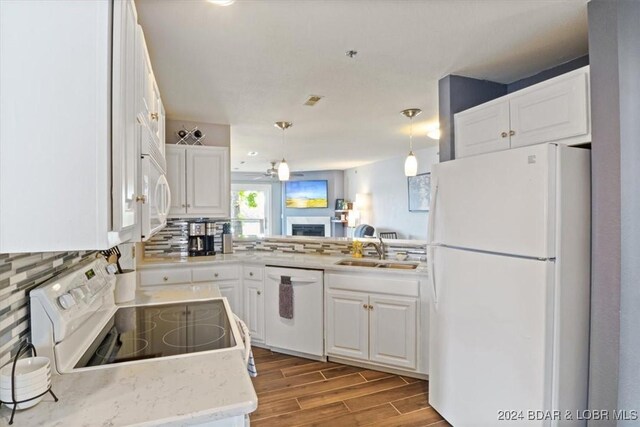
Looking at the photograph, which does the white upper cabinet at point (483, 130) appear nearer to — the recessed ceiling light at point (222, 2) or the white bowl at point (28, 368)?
the recessed ceiling light at point (222, 2)

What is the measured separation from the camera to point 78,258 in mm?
1504

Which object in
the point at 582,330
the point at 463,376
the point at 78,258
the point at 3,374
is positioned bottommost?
the point at 463,376

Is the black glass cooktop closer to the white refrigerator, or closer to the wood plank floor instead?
the wood plank floor

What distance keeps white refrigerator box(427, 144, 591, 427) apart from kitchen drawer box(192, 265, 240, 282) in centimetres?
212

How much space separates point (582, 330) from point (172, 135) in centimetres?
378

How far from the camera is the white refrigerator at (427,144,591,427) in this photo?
1.62 metres

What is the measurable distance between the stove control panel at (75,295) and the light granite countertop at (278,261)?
166 centimetres

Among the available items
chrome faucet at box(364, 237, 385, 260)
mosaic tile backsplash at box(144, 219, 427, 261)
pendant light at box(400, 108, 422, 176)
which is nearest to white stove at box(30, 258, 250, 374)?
chrome faucet at box(364, 237, 385, 260)

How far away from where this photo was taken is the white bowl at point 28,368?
2.88 feet

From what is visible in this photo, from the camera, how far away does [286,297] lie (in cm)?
316

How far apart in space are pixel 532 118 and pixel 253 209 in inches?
318

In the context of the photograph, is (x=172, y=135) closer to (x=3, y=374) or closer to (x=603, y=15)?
(x=3, y=374)

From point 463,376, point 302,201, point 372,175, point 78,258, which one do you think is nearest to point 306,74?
point 78,258

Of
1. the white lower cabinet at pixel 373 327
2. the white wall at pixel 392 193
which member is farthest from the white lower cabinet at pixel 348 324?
the white wall at pixel 392 193
